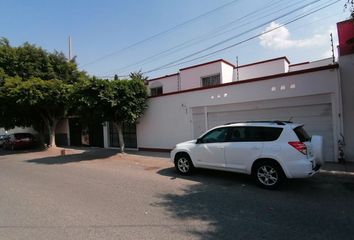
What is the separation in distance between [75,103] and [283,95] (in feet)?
34.5

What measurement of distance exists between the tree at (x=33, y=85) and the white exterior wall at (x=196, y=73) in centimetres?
717

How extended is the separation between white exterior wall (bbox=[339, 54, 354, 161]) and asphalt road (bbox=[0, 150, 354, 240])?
83.0 inches

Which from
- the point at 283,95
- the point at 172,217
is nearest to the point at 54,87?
the point at 283,95

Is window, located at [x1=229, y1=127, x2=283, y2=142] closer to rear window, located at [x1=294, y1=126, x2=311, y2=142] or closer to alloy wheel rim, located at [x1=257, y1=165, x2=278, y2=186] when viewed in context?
rear window, located at [x1=294, y1=126, x2=311, y2=142]

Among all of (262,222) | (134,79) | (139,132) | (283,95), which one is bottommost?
(262,222)

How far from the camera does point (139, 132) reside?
53.9ft

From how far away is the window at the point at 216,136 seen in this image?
26.3 ft

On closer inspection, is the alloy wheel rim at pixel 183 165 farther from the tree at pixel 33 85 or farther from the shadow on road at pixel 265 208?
the tree at pixel 33 85

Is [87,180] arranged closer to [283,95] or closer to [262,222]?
[262,222]

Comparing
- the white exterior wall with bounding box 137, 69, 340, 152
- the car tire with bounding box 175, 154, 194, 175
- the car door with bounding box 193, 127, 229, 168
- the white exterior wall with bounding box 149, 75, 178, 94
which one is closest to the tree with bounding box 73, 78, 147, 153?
the white exterior wall with bounding box 137, 69, 340, 152

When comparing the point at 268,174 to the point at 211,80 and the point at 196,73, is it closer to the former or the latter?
the point at 211,80

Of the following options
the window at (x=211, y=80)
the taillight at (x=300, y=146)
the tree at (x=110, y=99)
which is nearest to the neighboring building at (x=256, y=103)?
the window at (x=211, y=80)

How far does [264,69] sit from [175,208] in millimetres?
15555

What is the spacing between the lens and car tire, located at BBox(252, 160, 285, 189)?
678 cm
